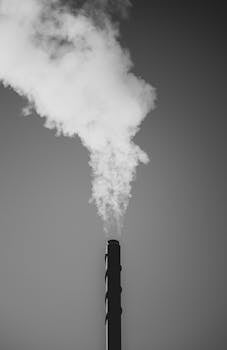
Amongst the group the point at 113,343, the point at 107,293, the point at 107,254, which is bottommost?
the point at 113,343

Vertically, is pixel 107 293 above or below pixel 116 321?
above

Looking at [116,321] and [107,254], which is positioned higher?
[107,254]

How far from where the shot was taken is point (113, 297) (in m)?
14.1

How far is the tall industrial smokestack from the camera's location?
13.6 meters

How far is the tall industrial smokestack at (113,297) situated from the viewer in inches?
534

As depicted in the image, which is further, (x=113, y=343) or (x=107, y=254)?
(x=107, y=254)

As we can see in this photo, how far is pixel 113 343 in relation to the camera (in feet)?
44.3

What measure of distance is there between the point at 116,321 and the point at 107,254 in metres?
2.63

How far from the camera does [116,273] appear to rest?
1449 centimetres

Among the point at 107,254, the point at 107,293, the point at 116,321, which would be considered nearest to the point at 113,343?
the point at 116,321

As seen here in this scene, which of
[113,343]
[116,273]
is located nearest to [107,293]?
[116,273]

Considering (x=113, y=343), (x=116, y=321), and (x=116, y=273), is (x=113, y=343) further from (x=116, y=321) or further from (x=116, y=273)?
(x=116, y=273)

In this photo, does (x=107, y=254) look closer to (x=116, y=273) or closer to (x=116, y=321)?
(x=116, y=273)

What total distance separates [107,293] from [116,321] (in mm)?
1082
